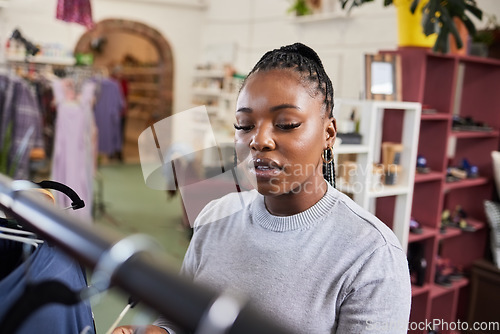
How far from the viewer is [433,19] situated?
217 cm

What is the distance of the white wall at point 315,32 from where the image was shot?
18.3 feet

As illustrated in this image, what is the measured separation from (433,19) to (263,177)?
1756 millimetres

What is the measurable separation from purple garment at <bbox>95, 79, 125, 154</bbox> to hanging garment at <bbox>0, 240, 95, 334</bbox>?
6.15m

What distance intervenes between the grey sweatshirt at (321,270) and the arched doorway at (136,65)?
7039mm

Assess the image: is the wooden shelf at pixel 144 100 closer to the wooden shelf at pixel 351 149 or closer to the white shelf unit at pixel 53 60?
the white shelf unit at pixel 53 60

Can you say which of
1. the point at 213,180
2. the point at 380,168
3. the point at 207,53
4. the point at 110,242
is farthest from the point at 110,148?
the point at 110,242

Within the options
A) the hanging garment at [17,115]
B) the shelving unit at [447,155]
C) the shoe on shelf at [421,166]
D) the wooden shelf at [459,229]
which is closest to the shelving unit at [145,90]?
the hanging garment at [17,115]

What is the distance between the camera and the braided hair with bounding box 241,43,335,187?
830mm

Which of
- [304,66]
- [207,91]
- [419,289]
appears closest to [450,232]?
[419,289]

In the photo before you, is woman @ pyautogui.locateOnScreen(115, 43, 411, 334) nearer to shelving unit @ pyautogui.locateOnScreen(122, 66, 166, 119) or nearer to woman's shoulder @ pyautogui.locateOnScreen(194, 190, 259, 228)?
woman's shoulder @ pyautogui.locateOnScreen(194, 190, 259, 228)

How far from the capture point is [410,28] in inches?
106

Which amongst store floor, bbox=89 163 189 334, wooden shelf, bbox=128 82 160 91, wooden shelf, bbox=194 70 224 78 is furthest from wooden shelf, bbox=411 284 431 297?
wooden shelf, bbox=128 82 160 91

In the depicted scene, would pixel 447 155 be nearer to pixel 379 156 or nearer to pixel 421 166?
pixel 421 166

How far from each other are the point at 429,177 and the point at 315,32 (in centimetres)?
418
